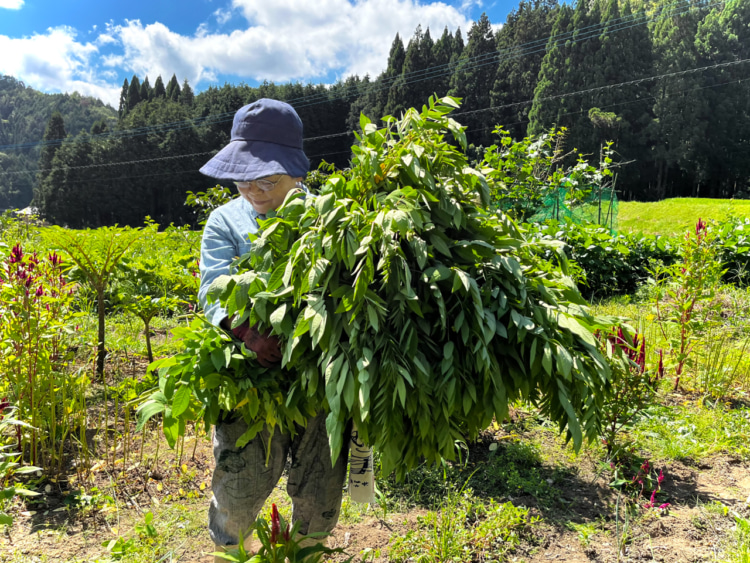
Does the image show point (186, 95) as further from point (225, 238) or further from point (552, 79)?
point (225, 238)

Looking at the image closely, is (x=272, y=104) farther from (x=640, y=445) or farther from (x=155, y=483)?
(x=640, y=445)

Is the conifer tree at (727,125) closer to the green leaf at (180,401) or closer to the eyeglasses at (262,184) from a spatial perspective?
the eyeglasses at (262,184)

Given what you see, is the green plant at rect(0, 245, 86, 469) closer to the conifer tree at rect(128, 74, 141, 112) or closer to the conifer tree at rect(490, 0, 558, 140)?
the conifer tree at rect(490, 0, 558, 140)

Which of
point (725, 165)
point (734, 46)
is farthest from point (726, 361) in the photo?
point (734, 46)

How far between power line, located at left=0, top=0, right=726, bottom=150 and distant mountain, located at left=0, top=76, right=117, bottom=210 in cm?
3991

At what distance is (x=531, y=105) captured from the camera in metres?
37.5

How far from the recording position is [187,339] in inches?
56.2

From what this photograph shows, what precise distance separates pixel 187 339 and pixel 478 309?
0.84m

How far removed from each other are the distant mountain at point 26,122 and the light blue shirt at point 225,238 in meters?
91.2

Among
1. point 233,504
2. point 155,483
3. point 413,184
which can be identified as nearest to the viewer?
point 413,184

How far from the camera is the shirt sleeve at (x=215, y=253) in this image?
1648 mm

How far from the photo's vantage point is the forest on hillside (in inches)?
1266

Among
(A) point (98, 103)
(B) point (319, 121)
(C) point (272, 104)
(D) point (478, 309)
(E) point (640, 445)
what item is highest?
(A) point (98, 103)

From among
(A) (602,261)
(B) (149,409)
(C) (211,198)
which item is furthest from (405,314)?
(A) (602,261)
